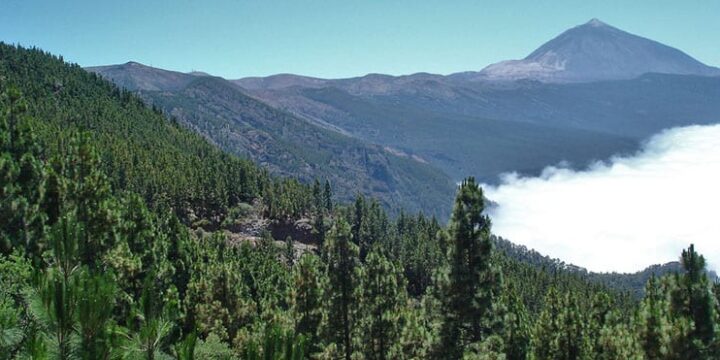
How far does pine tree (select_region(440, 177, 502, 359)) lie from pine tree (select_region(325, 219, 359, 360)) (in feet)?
29.3

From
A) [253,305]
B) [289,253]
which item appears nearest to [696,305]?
[253,305]

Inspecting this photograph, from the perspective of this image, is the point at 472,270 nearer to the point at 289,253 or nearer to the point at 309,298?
the point at 309,298

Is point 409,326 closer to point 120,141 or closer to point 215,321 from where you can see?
point 215,321

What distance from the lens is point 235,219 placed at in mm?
146875

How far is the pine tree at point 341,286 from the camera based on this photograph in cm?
3712

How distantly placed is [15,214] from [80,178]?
173 inches

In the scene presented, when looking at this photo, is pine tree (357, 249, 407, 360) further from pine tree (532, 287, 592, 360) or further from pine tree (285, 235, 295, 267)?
pine tree (285, 235, 295, 267)

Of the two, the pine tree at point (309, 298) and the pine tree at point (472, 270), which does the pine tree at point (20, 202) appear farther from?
the pine tree at point (472, 270)

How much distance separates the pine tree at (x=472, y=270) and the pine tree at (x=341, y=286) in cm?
893

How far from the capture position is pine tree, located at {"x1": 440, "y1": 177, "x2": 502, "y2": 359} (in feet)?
97.8

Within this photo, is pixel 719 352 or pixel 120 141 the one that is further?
pixel 120 141

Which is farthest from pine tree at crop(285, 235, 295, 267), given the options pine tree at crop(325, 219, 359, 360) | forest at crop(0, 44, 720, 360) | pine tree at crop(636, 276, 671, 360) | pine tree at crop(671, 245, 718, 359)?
pine tree at crop(671, 245, 718, 359)

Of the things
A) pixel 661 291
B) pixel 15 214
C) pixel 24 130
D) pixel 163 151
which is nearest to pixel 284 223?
pixel 163 151

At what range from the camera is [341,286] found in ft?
125
